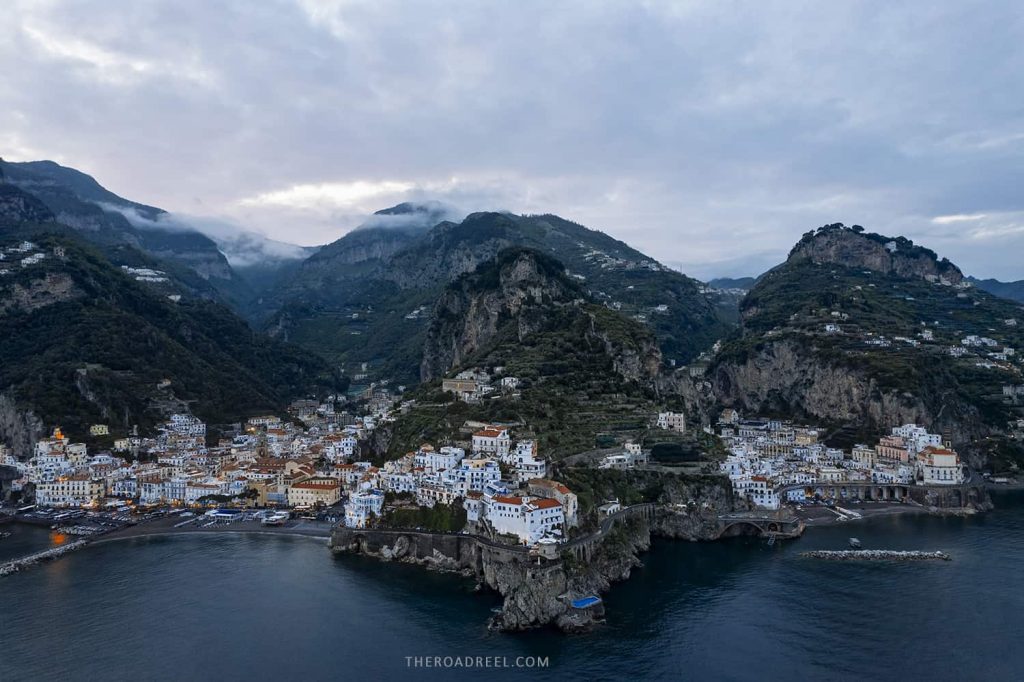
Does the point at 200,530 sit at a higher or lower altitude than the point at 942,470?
lower

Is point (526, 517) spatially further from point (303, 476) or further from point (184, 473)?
point (184, 473)

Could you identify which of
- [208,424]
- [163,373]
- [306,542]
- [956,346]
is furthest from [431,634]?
[956,346]

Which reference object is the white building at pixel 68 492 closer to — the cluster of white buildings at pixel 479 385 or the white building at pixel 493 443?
the cluster of white buildings at pixel 479 385

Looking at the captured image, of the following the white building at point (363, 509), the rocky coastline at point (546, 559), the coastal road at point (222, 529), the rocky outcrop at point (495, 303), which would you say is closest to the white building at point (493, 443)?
the white building at point (363, 509)

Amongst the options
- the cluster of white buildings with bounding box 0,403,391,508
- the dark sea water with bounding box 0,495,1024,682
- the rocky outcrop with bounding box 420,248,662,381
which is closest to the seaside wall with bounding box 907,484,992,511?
the dark sea water with bounding box 0,495,1024,682

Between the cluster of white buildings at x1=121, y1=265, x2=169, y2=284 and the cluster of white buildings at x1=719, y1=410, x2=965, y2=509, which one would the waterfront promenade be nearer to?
the cluster of white buildings at x1=719, y1=410, x2=965, y2=509

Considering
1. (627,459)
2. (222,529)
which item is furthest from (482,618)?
(222,529)
